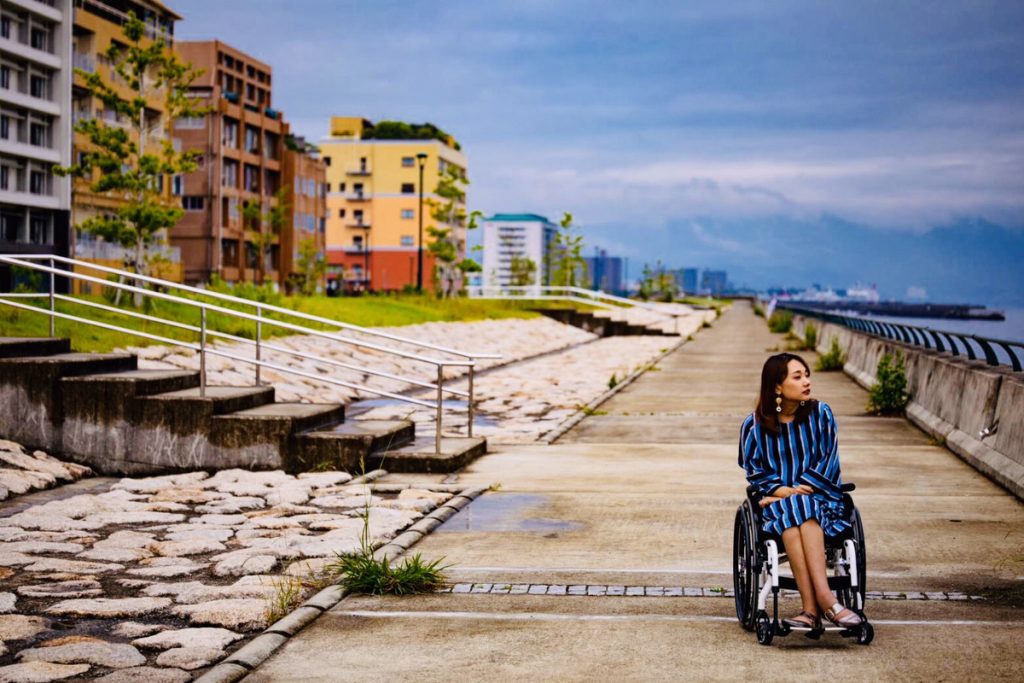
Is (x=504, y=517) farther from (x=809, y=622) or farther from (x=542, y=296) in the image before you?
(x=542, y=296)

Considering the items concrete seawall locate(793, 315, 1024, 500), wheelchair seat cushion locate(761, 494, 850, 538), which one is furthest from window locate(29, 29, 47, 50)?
wheelchair seat cushion locate(761, 494, 850, 538)

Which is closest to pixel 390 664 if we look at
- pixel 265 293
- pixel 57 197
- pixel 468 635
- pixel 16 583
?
pixel 468 635

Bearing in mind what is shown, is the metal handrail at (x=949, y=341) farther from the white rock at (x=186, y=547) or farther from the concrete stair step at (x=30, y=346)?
the concrete stair step at (x=30, y=346)

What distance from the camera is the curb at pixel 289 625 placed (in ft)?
18.5

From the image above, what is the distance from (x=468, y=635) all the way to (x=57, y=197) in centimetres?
5882

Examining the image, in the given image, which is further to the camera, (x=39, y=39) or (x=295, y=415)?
(x=39, y=39)

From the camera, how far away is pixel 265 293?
28.7 metres

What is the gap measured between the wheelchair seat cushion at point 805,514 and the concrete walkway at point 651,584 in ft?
1.99

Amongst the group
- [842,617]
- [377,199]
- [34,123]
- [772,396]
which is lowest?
[842,617]

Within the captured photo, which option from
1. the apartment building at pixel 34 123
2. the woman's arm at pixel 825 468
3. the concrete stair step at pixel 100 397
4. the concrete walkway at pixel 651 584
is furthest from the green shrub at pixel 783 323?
the woman's arm at pixel 825 468

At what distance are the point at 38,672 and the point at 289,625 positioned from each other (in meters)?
1.31

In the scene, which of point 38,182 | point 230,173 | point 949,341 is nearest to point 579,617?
point 949,341

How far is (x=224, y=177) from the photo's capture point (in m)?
84.1

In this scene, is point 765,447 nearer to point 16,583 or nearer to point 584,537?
point 584,537
